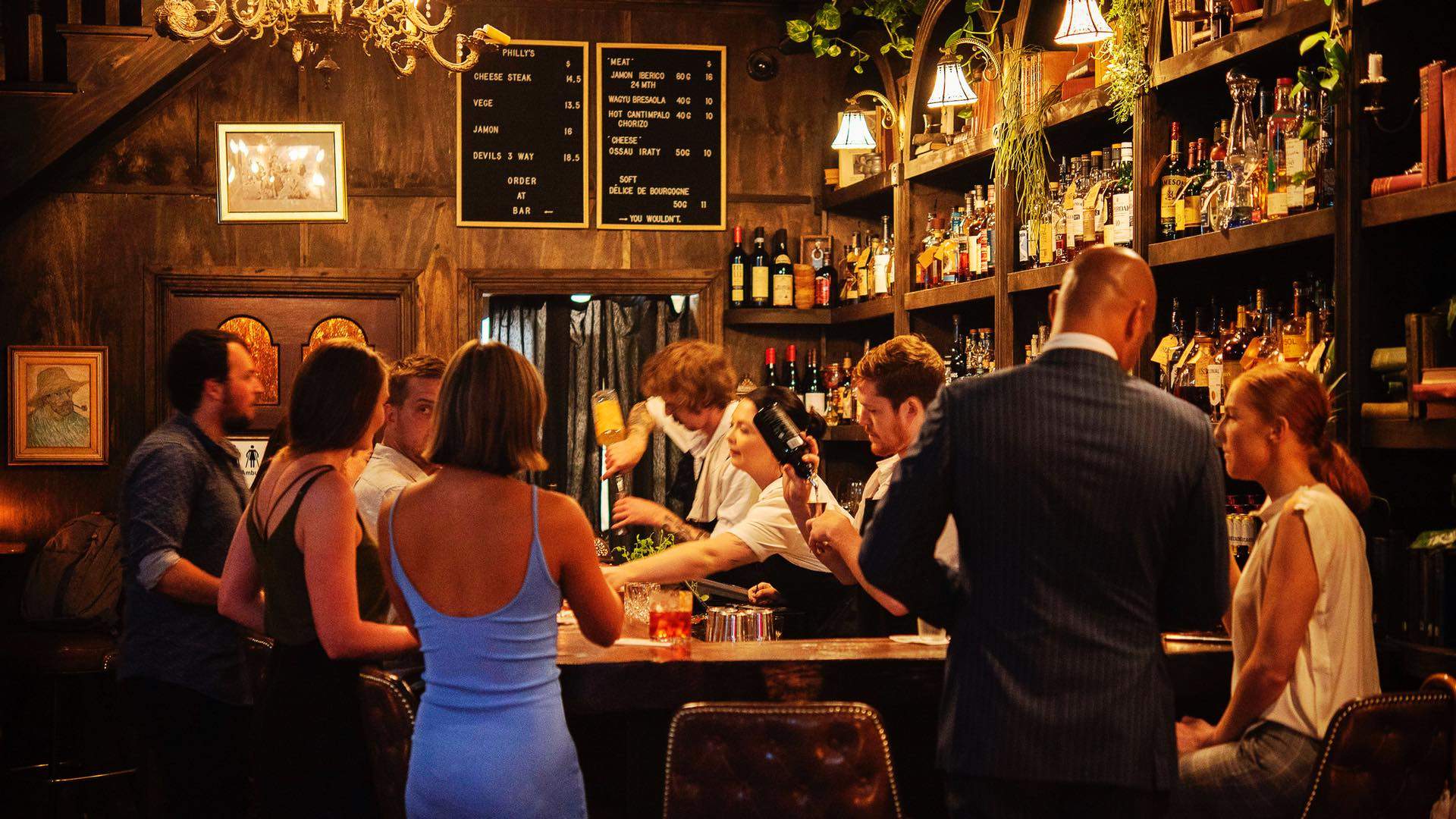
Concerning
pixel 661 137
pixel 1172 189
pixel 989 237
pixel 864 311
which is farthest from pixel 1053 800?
pixel 661 137

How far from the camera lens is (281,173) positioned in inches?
221

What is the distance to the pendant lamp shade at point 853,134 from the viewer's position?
529 centimetres

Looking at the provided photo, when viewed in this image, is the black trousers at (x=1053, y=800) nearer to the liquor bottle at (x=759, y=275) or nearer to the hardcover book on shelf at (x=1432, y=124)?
the hardcover book on shelf at (x=1432, y=124)

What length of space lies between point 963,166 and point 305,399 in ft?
9.89

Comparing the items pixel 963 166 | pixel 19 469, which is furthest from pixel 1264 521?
pixel 19 469

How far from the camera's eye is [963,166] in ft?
16.2

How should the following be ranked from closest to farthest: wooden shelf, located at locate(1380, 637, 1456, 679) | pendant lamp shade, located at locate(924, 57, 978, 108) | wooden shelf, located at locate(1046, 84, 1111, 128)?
wooden shelf, located at locate(1380, 637, 1456, 679) < wooden shelf, located at locate(1046, 84, 1111, 128) < pendant lamp shade, located at locate(924, 57, 978, 108)

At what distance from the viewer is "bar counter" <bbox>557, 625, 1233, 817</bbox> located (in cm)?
262

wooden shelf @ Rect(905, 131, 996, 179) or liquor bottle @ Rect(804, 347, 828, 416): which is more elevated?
wooden shelf @ Rect(905, 131, 996, 179)

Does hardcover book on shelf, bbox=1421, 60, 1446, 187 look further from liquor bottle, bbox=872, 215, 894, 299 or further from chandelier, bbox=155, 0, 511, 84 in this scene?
liquor bottle, bbox=872, 215, 894, 299

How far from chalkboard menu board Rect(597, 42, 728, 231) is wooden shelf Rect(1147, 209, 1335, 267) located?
9.10 feet

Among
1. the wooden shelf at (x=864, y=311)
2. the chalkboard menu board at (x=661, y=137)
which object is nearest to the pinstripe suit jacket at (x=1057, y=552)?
the wooden shelf at (x=864, y=311)

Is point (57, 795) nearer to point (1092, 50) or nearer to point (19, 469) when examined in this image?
point (19, 469)

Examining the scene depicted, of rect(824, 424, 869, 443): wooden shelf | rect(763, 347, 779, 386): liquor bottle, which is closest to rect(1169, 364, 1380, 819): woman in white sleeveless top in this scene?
rect(824, 424, 869, 443): wooden shelf
